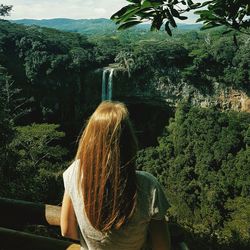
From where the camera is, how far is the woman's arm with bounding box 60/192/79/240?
60.8 inches

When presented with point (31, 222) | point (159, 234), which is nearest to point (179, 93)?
point (31, 222)

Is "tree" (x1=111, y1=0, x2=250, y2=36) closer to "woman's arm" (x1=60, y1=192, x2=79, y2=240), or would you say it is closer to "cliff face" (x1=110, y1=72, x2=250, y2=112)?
"woman's arm" (x1=60, y1=192, x2=79, y2=240)

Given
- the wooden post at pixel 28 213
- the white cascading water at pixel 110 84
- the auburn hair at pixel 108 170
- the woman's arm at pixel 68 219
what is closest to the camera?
the auburn hair at pixel 108 170

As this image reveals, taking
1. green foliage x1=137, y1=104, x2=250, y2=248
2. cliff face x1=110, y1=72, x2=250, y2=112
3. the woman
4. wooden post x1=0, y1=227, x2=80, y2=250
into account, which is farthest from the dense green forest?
the woman

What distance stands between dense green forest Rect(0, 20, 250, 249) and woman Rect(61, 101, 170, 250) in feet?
42.3

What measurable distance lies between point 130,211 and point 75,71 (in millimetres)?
29669

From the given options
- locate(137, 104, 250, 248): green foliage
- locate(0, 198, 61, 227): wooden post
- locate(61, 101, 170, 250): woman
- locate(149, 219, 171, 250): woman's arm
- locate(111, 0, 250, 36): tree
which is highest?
locate(111, 0, 250, 36): tree

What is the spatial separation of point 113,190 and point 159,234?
0.26 meters

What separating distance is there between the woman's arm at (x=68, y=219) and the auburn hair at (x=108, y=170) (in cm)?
10

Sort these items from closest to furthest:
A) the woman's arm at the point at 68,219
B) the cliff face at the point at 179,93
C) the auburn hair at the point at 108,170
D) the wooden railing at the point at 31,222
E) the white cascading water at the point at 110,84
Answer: the auburn hair at the point at 108,170, the woman's arm at the point at 68,219, the wooden railing at the point at 31,222, the cliff face at the point at 179,93, the white cascading water at the point at 110,84

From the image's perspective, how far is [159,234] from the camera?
5.01 ft

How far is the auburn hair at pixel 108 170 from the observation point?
1.42m

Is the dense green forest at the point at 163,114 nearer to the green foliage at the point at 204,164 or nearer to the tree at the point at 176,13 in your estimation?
the green foliage at the point at 204,164

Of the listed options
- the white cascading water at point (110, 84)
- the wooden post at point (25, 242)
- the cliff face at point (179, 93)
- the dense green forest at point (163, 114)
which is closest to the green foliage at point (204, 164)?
the dense green forest at point (163, 114)
